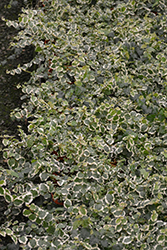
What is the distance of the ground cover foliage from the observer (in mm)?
1623

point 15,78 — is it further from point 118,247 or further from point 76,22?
point 118,247

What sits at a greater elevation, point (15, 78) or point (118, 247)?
point (15, 78)

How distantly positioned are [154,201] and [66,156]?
0.65 m

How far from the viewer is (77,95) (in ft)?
7.75

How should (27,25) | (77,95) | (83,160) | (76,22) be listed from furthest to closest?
(76,22) → (27,25) → (77,95) → (83,160)

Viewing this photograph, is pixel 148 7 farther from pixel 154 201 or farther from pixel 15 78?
pixel 154 201

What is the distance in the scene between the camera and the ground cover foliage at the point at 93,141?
5.32ft

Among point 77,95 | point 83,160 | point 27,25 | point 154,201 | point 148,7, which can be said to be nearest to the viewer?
point 154,201

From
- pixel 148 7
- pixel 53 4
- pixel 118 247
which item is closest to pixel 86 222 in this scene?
pixel 118 247

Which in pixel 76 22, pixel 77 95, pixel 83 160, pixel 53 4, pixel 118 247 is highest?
pixel 53 4

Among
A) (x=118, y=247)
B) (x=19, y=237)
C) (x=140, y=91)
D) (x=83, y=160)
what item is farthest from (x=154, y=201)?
(x=140, y=91)

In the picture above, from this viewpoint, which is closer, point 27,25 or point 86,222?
point 86,222

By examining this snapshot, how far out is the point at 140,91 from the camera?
2.44 meters

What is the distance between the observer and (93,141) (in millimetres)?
2008
